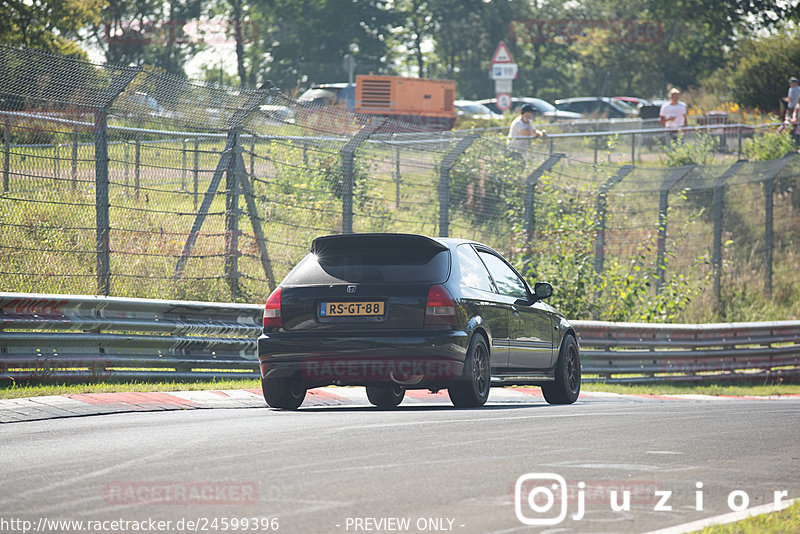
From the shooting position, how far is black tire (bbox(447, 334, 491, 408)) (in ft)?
34.1

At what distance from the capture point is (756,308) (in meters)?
23.2

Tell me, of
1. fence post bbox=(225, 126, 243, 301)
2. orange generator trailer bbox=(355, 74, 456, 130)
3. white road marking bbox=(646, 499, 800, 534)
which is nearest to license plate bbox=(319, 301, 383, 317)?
white road marking bbox=(646, 499, 800, 534)

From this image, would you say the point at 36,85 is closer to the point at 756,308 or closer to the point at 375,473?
the point at 375,473

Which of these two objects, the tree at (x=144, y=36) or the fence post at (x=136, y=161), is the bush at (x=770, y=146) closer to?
the fence post at (x=136, y=161)

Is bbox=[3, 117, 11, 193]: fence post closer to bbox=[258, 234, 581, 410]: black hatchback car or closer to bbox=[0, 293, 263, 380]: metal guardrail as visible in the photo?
bbox=[0, 293, 263, 380]: metal guardrail

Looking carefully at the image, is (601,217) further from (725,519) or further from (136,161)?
(725,519)

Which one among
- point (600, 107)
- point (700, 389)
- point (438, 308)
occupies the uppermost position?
point (600, 107)

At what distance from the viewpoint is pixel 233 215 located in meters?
14.7

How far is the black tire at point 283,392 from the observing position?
10.6 meters

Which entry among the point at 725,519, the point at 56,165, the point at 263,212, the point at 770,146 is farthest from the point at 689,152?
the point at 725,519

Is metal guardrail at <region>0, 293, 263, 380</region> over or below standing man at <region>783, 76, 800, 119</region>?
below

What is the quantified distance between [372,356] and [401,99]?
1570 inches

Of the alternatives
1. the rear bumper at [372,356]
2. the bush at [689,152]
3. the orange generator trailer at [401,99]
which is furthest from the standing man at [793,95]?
the rear bumper at [372,356]

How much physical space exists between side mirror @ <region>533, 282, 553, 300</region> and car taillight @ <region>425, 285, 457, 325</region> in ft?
6.37
